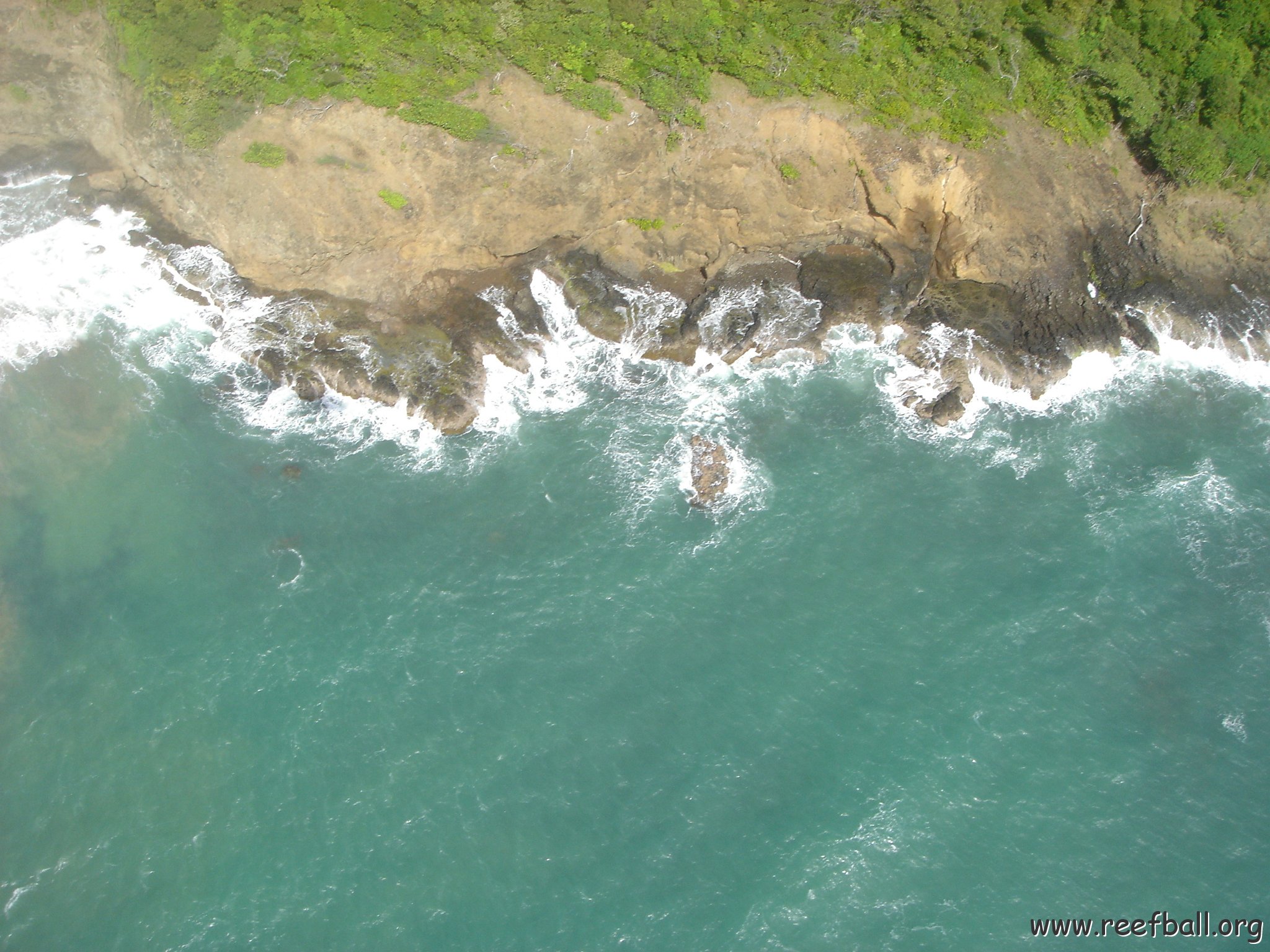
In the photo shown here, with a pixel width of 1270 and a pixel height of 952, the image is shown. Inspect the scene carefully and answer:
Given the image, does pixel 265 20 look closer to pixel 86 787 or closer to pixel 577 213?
pixel 577 213

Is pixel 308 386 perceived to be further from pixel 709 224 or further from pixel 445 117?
pixel 709 224

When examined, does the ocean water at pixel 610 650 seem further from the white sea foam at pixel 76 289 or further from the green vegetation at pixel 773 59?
the green vegetation at pixel 773 59

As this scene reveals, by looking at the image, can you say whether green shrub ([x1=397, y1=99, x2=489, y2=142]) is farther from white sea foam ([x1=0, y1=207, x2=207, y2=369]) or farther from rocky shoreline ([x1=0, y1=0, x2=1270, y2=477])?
white sea foam ([x1=0, y1=207, x2=207, y2=369])

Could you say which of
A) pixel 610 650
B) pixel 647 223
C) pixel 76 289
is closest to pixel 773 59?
pixel 647 223

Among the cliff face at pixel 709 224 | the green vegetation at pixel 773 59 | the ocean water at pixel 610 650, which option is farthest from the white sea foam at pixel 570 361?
the green vegetation at pixel 773 59

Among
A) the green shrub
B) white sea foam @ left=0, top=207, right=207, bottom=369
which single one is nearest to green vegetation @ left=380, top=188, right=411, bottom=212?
the green shrub

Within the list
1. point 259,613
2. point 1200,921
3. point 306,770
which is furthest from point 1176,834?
point 259,613
